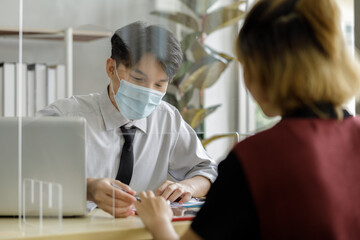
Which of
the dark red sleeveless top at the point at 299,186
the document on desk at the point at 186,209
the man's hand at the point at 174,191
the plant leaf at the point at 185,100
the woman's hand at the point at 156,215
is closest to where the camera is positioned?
the dark red sleeveless top at the point at 299,186

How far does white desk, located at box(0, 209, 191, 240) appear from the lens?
127cm

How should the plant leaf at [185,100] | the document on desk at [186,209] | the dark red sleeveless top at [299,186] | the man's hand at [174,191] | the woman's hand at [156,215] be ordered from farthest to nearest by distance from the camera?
the plant leaf at [185,100], the man's hand at [174,191], the document on desk at [186,209], the woman's hand at [156,215], the dark red sleeveless top at [299,186]

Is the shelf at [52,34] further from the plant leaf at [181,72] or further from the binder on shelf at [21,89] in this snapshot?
the plant leaf at [181,72]

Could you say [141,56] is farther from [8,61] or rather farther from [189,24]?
[8,61]

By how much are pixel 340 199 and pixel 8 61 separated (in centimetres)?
94

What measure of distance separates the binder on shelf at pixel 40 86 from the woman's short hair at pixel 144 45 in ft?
0.61

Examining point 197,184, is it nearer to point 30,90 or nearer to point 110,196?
point 110,196

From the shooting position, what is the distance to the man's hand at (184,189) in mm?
1534

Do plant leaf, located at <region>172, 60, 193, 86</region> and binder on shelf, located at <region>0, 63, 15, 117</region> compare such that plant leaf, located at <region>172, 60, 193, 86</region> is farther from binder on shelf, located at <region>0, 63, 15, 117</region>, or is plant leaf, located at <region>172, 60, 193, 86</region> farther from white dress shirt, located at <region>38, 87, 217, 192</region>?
binder on shelf, located at <region>0, 63, 15, 117</region>

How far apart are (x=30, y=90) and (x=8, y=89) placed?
0.06m

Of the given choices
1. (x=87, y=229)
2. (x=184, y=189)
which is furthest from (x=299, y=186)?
(x=184, y=189)

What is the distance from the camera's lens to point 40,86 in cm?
155

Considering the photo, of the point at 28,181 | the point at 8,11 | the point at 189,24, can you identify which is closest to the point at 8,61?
the point at 8,11

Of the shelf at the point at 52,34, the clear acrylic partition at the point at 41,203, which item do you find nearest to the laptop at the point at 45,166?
the clear acrylic partition at the point at 41,203
